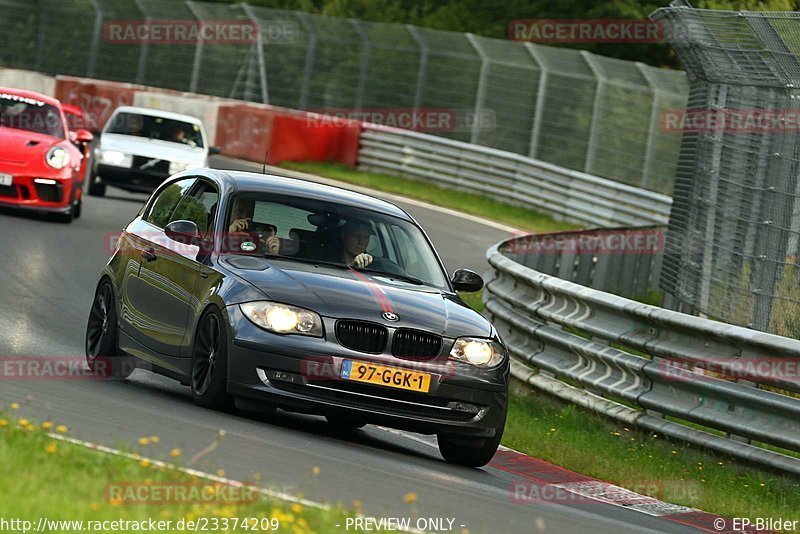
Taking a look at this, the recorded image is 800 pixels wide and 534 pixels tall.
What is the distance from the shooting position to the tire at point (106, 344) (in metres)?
10.9

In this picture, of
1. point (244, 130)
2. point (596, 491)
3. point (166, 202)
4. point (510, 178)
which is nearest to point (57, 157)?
point (166, 202)

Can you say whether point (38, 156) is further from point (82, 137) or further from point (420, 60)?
point (420, 60)

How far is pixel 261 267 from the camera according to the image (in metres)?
9.50

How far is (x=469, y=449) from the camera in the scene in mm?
9531

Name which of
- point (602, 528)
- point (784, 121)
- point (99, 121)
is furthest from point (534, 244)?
point (99, 121)

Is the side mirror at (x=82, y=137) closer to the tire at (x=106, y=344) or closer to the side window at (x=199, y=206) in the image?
the tire at (x=106, y=344)

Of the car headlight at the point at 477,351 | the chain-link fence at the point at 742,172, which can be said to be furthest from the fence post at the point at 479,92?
the car headlight at the point at 477,351

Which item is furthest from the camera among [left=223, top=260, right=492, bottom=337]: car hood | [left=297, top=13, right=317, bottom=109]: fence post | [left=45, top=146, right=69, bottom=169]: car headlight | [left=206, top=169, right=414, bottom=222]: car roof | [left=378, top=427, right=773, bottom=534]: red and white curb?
[left=297, top=13, right=317, bottom=109]: fence post

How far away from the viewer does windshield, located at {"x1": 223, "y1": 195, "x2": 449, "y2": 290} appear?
994 cm

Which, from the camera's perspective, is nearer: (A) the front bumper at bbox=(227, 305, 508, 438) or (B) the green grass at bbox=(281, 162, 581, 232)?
(A) the front bumper at bbox=(227, 305, 508, 438)

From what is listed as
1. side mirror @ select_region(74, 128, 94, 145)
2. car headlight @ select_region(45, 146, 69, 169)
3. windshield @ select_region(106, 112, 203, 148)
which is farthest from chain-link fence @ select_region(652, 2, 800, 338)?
windshield @ select_region(106, 112, 203, 148)

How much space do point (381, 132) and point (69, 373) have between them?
78.3 ft

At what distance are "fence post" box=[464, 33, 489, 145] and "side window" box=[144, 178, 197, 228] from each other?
22.9 m

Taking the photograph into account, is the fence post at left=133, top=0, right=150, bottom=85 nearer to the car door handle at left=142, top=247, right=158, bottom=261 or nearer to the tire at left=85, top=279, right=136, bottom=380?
the tire at left=85, top=279, right=136, bottom=380
